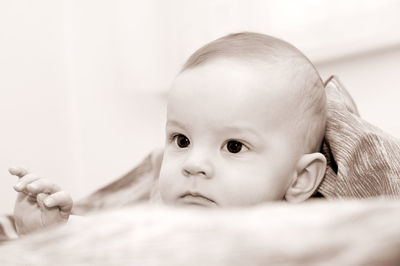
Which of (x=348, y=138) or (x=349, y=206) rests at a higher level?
(x=349, y=206)

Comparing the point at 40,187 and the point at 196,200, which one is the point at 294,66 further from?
the point at 40,187

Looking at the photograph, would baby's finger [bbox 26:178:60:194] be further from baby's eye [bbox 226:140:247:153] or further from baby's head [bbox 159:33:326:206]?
baby's eye [bbox 226:140:247:153]

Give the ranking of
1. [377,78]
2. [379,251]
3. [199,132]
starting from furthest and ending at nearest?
[377,78] → [199,132] → [379,251]

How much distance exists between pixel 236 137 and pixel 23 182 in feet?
1.08

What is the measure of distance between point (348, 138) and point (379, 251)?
574 millimetres

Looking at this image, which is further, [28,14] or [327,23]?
[28,14]

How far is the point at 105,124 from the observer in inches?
77.5

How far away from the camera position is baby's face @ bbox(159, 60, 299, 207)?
2.75 ft

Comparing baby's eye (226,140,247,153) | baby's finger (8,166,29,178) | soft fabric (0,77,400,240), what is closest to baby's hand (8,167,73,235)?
baby's finger (8,166,29,178)

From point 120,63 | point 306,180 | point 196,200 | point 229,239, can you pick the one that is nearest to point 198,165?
point 196,200

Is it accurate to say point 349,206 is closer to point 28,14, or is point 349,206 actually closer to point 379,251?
point 379,251

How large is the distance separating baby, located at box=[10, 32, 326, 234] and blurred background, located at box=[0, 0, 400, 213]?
1.76 feet

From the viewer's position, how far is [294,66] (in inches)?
35.9

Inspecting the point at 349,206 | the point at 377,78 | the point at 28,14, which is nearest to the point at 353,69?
the point at 377,78
